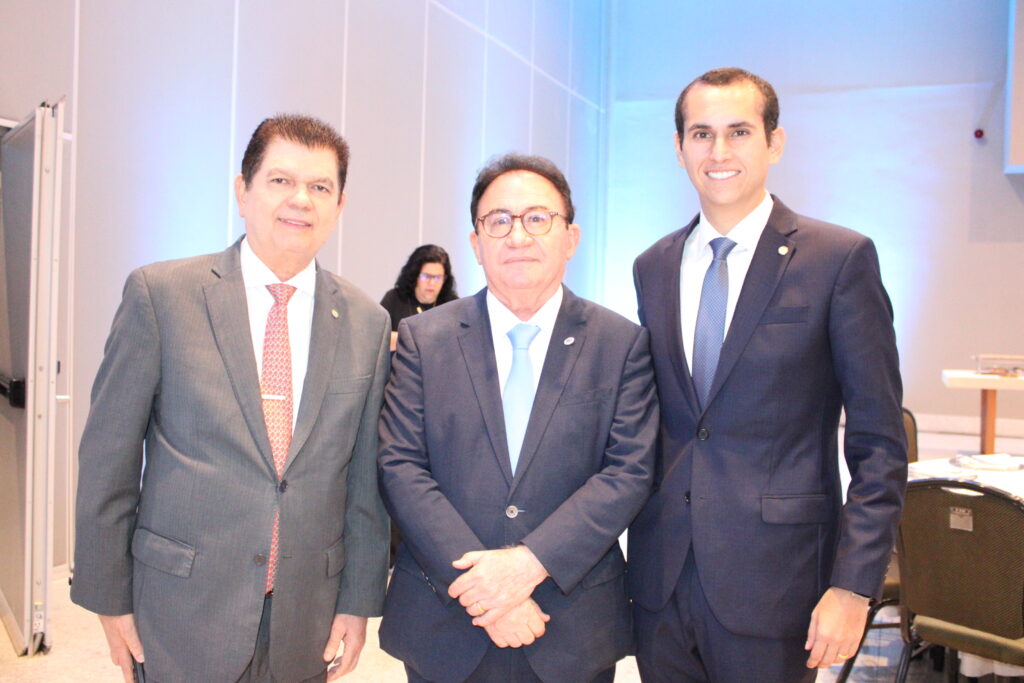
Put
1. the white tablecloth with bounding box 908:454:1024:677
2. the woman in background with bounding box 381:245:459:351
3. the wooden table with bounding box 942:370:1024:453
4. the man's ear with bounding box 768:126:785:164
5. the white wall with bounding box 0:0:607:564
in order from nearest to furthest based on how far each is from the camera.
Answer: the man's ear with bounding box 768:126:785:164 < the white tablecloth with bounding box 908:454:1024:677 < the white wall with bounding box 0:0:607:564 < the woman in background with bounding box 381:245:459:351 < the wooden table with bounding box 942:370:1024:453

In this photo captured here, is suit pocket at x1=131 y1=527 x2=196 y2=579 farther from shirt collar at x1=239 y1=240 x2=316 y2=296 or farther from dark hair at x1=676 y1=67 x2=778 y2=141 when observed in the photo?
dark hair at x1=676 y1=67 x2=778 y2=141

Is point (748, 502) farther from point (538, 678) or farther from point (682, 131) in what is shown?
point (682, 131)

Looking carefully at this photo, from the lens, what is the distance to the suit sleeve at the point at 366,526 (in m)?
1.85

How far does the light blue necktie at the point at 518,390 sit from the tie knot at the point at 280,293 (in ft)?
1.62

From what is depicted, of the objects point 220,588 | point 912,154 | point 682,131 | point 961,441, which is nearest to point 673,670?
point 220,588

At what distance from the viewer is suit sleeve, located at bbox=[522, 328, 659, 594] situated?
166 centimetres

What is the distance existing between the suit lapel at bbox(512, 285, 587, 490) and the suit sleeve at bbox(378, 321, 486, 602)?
0.16 meters

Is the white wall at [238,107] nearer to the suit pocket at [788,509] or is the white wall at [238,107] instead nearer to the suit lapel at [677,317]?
the suit lapel at [677,317]

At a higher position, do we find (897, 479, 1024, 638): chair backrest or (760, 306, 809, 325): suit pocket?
(760, 306, 809, 325): suit pocket

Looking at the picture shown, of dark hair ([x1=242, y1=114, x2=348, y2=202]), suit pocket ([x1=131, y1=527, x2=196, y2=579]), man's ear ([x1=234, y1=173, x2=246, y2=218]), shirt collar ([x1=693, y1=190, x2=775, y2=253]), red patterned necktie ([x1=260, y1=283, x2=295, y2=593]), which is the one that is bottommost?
suit pocket ([x1=131, y1=527, x2=196, y2=579])

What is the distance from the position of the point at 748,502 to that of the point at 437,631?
2.27 feet

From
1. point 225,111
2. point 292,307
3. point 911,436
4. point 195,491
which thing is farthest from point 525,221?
point 225,111

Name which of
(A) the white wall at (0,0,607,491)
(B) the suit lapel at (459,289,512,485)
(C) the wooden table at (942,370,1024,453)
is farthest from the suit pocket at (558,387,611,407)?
(C) the wooden table at (942,370,1024,453)

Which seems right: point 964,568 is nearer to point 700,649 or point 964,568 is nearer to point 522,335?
point 700,649
